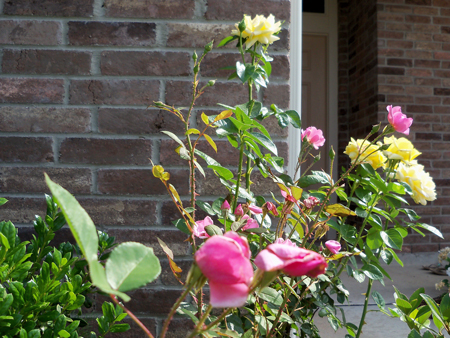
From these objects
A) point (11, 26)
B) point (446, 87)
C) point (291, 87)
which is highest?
point (446, 87)

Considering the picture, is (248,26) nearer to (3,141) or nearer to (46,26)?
(46,26)

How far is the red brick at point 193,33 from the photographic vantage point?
119 centimetres

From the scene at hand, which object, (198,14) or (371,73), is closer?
(198,14)

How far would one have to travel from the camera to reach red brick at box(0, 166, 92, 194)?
1.17 metres

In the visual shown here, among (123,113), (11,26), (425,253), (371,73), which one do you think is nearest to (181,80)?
(123,113)

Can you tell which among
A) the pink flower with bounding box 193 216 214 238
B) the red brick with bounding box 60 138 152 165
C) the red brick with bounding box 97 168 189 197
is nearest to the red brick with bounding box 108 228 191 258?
the red brick with bounding box 97 168 189 197

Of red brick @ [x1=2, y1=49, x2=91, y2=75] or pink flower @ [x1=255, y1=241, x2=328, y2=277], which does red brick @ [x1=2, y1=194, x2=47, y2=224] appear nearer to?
red brick @ [x1=2, y1=49, x2=91, y2=75]

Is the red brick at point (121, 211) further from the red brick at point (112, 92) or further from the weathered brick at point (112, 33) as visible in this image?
the weathered brick at point (112, 33)

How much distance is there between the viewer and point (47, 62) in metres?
1.18

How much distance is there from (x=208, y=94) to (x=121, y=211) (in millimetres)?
456

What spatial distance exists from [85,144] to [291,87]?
2.26 feet

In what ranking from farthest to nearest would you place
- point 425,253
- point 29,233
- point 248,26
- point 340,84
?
point 340,84
point 425,253
point 29,233
point 248,26

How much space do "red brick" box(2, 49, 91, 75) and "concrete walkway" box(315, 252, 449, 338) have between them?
1.36m

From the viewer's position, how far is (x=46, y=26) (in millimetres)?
1178
